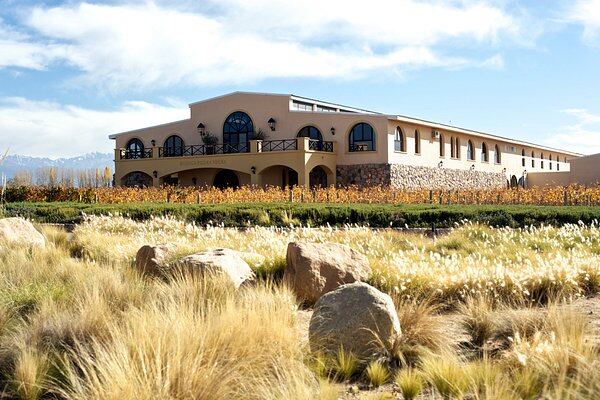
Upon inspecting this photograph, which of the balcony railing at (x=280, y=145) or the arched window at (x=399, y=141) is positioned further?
the balcony railing at (x=280, y=145)

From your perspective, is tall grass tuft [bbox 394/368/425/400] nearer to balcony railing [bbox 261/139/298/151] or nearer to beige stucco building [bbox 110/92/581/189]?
beige stucco building [bbox 110/92/581/189]

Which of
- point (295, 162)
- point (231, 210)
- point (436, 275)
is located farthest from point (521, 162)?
point (436, 275)

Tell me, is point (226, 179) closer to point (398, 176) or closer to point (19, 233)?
point (398, 176)

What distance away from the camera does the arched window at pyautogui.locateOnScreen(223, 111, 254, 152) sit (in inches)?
1572

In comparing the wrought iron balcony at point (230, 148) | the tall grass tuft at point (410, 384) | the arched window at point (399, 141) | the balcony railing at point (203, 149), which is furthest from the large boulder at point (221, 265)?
the balcony railing at point (203, 149)

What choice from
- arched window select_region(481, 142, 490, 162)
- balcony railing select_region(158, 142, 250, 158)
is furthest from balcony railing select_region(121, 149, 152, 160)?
arched window select_region(481, 142, 490, 162)

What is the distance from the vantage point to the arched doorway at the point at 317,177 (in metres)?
37.7

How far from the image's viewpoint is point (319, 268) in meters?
8.68

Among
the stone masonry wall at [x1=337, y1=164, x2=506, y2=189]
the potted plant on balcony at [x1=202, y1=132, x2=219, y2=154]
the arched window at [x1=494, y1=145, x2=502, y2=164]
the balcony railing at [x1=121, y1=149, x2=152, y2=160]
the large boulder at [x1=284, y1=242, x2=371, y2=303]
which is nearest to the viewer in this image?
the large boulder at [x1=284, y1=242, x2=371, y2=303]

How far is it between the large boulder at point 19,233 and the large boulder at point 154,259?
3.70 m

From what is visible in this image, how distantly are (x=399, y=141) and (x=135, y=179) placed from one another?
63.1 feet

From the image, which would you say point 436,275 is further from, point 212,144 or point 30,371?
point 212,144

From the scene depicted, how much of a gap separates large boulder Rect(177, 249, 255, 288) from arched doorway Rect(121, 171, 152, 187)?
3634 cm

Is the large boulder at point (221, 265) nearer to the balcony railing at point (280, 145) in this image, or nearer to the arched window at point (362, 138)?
the balcony railing at point (280, 145)
